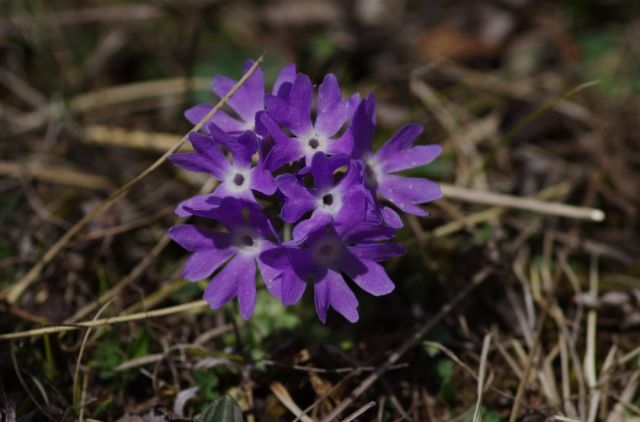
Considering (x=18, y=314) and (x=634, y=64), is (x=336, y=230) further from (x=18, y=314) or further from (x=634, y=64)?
(x=634, y=64)

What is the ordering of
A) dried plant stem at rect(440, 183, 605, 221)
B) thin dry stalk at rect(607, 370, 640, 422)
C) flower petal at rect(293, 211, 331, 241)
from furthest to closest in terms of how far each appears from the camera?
dried plant stem at rect(440, 183, 605, 221) < thin dry stalk at rect(607, 370, 640, 422) < flower petal at rect(293, 211, 331, 241)

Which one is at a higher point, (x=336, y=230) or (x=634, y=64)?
(x=336, y=230)

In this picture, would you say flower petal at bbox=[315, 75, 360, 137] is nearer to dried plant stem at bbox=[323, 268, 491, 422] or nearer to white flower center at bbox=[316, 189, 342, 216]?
white flower center at bbox=[316, 189, 342, 216]

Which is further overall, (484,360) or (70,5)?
(70,5)

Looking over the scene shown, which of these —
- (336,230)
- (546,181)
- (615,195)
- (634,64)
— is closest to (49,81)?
(336,230)

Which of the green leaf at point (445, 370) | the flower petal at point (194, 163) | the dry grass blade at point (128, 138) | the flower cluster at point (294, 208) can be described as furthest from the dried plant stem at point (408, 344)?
the dry grass blade at point (128, 138)

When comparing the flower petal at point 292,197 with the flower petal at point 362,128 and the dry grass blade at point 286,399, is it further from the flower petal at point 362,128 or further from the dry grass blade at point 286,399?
the dry grass blade at point 286,399

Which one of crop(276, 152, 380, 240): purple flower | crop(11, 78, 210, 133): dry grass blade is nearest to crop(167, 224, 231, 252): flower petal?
crop(276, 152, 380, 240): purple flower
